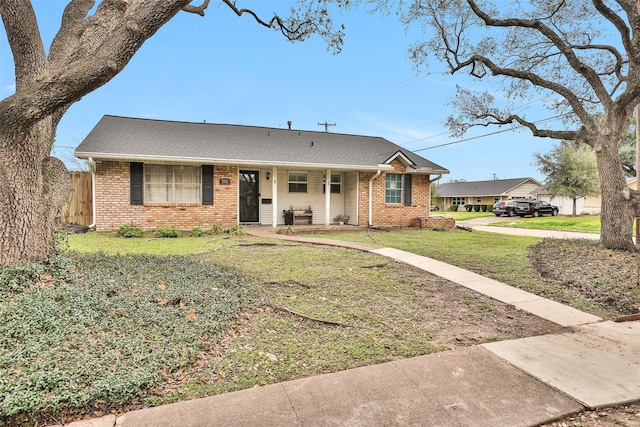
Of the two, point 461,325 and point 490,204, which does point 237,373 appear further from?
point 490,204

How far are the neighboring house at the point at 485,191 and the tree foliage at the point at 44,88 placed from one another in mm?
41668

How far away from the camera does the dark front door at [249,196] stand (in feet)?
45.4

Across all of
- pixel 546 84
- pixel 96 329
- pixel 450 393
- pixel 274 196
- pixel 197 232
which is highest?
pixel 546 84

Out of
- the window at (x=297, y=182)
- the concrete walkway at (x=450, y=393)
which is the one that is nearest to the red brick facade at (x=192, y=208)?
the window at (x=297, y=182)

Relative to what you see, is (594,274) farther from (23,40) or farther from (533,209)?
(533,209)

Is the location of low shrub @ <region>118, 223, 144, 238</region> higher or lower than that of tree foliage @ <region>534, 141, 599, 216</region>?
lower

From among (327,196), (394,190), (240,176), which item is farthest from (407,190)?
(240,176)

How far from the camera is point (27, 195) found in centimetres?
427

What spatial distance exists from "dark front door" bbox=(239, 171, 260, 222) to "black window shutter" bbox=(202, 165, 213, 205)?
149 centimetres

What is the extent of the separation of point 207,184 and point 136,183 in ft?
7.46

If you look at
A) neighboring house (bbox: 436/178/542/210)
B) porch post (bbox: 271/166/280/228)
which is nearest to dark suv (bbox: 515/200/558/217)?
neighboring house (bbox: 436/178/542/210)

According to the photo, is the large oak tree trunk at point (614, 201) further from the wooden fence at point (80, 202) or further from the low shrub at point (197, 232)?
the wooden fence at point (80, 202)

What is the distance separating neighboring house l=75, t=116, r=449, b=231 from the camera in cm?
1152

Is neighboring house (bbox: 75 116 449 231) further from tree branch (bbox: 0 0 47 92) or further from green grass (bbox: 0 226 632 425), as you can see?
tree branch (bbox: 0 0 47 92)
